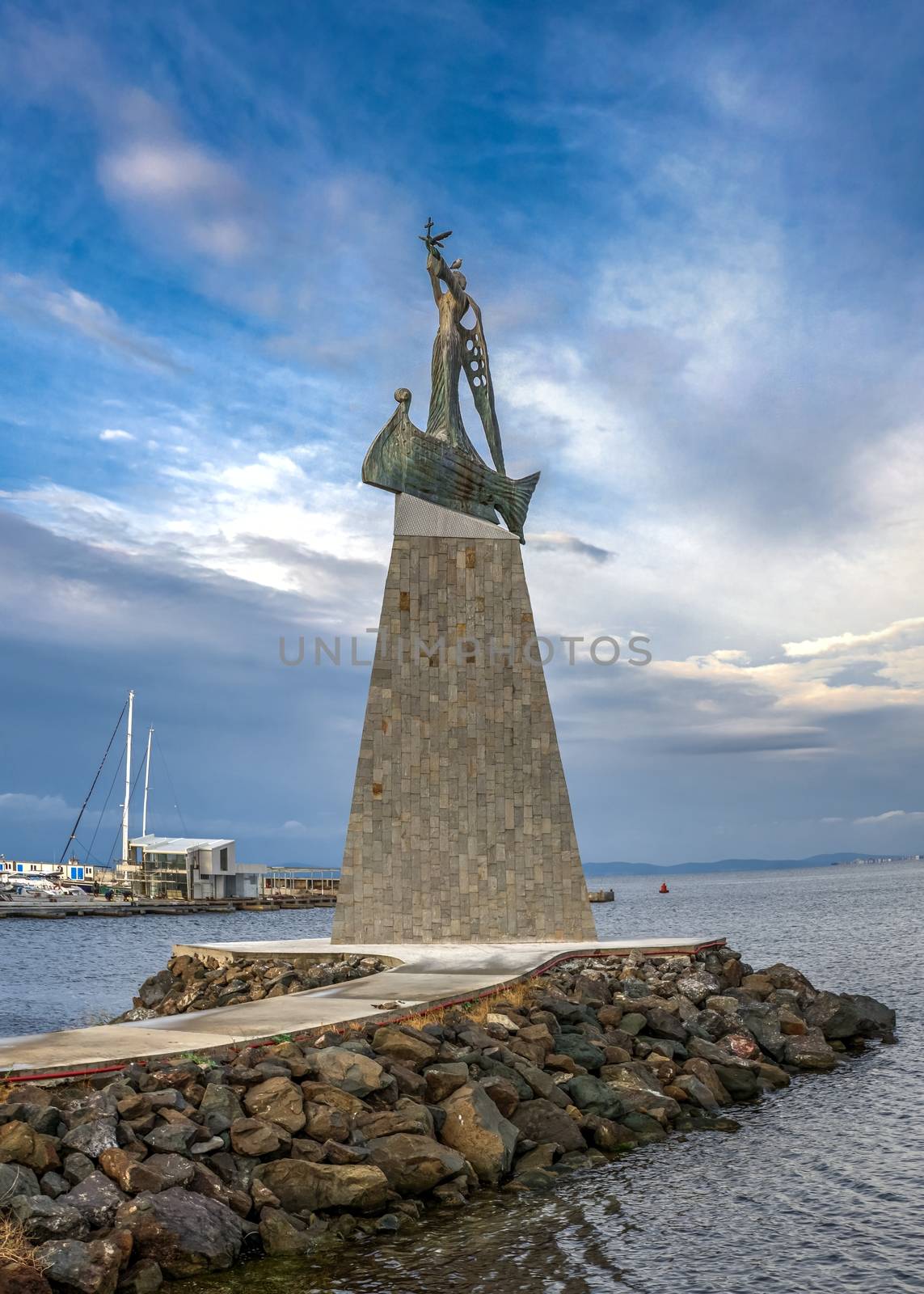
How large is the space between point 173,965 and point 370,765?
542 centimetres

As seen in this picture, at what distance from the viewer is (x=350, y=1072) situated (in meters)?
11.2

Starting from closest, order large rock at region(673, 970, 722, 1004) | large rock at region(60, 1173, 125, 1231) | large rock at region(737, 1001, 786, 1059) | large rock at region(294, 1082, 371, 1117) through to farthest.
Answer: large rock at region(60, 1173, 125, 1231) → large rock at region(294, 1082, 371, 1117) → large rock at region(737, 1001, 786, 1059) → large rock at region(673, 970, 722, 1004)

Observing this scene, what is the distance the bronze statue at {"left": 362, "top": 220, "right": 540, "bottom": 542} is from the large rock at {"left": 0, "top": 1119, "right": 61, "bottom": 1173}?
617 inches

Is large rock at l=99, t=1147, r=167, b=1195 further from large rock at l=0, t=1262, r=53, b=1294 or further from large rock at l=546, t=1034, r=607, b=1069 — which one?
large rock at l=546, t=1034, r=607, b=1069

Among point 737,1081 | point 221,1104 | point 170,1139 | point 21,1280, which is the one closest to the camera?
point 21,1280

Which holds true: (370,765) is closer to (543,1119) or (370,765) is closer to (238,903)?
(543,1119)

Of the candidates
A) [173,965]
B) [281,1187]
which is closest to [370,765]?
[173,965]

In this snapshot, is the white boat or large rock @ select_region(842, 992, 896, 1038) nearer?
large rock @ select_region(842, 992, 896, 1038)

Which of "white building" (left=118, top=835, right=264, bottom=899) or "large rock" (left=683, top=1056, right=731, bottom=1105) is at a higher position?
"white building" (left=118, top=835, right=264, bottom=899)

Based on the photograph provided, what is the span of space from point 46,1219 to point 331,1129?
8.91 feet

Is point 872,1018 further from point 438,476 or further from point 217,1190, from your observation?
point 217,1190

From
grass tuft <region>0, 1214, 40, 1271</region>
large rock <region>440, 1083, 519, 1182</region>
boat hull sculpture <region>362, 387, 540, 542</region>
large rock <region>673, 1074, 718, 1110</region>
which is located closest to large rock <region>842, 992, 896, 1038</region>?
large rock <region>673, 1074, 718, 1110</region>

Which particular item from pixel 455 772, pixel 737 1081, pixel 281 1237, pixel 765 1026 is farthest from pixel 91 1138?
pixel 455 772

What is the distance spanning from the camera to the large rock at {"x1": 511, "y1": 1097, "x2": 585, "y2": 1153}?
1198 cm
